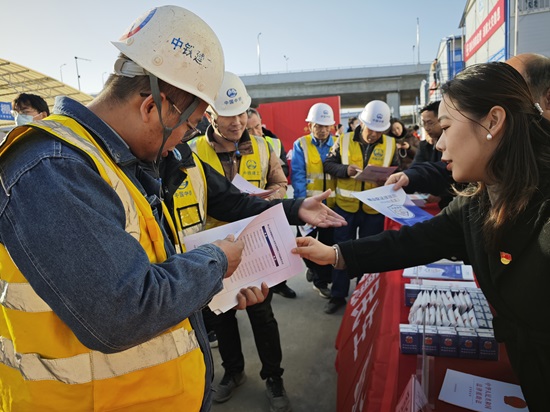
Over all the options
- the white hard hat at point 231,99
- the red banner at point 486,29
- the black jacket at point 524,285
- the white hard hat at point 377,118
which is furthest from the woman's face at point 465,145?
the red banner at point 486,29

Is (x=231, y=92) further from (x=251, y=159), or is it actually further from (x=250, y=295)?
(x=250, y=295)

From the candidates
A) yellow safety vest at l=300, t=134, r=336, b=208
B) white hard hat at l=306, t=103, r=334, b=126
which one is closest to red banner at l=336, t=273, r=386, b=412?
yellow safety vest at l=300, t=134, r=336, b=208

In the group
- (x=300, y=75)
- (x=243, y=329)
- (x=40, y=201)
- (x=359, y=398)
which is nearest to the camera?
(x=40, y=201)

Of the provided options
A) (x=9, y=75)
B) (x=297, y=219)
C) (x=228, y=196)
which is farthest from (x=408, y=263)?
(x=9, y=75)

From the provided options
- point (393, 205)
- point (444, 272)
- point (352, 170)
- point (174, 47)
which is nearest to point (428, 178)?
point (393, 205)

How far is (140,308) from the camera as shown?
0.85 m

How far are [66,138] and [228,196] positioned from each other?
1.41m

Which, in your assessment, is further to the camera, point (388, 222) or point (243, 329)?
point (388, 222)

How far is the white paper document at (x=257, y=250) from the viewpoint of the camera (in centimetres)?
152

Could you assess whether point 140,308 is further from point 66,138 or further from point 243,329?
point 243,329

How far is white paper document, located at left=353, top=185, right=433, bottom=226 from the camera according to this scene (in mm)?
2385

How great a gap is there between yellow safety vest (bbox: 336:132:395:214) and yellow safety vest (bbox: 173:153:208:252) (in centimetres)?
245

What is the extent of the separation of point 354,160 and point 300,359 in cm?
231

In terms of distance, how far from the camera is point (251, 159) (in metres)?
3.26
